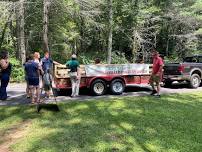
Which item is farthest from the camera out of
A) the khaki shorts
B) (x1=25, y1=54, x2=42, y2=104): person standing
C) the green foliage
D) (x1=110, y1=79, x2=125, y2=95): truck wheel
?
the green foliage

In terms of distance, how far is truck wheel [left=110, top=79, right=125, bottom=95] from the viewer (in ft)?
57.3

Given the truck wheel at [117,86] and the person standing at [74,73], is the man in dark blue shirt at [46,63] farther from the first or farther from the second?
the truck wheel at [117,86]

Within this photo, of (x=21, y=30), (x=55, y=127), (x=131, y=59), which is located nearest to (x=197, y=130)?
(x=55, y=127)

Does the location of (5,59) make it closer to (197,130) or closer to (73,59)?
(73,59)

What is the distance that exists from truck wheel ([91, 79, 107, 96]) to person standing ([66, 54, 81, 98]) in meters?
0.73

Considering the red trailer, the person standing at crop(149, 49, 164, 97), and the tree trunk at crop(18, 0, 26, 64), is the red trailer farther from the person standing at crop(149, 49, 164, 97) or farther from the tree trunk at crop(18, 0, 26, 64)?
the tree trunk at crop(18, 0, 26, 64)

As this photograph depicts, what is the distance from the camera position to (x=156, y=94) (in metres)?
17.2

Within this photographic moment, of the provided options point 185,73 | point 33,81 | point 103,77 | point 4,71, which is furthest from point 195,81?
point 4,71

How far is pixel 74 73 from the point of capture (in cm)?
1639

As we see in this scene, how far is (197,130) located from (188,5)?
34.2 metres

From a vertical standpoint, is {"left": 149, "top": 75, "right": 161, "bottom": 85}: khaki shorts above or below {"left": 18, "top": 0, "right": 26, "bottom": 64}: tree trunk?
below

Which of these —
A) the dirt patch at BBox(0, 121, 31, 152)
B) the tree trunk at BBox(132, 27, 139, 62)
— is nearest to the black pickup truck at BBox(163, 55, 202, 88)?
the dirt patch at BBox(0, 121, 31, 152)

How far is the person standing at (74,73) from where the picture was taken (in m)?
16.4

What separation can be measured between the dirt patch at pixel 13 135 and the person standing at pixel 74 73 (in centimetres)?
446
